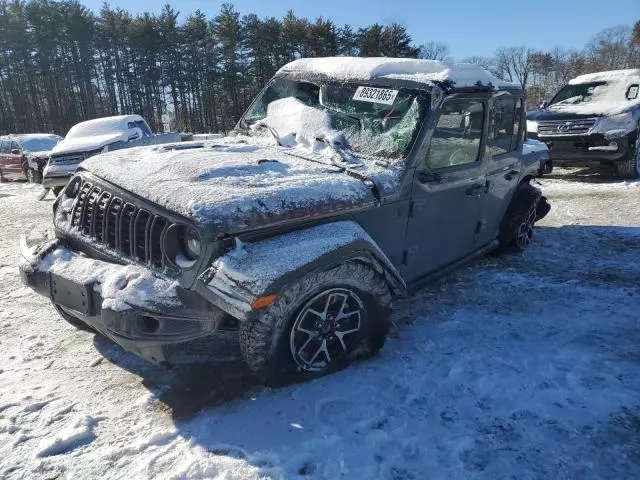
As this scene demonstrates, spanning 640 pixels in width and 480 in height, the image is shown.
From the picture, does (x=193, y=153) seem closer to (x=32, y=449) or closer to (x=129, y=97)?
(x=32, y=449)

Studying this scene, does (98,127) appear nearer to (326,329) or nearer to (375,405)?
(326,329)

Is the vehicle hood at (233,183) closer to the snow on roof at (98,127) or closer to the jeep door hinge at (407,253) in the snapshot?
the jeep door hinge at (407,253)

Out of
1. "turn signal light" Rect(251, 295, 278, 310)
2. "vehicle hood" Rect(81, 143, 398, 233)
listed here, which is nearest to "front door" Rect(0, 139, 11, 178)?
"vehicle hood" Rect(81, 143, 398, 233)

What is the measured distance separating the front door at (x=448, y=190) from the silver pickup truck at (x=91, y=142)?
7.91 m

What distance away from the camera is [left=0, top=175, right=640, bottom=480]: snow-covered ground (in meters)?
2.49

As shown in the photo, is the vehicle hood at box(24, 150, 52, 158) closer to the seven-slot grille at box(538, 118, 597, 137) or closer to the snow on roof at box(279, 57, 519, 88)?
the snow on roof at box(279, 57, 519, 88)

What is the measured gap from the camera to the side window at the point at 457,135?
3756 millimetres

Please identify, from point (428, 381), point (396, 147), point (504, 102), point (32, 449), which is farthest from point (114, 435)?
point (504, 102)

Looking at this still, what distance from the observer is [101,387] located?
3172mm

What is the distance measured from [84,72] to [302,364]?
49.2 meters

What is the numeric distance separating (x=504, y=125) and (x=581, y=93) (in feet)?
28.8

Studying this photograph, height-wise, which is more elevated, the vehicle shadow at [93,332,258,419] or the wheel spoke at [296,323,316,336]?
the wheel spoke at [296,323,316,336]

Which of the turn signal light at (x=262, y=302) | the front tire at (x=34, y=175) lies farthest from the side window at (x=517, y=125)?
the front tire at (x=34, y=175)

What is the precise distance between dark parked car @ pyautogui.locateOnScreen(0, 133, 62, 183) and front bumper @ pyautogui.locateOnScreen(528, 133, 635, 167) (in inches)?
529
